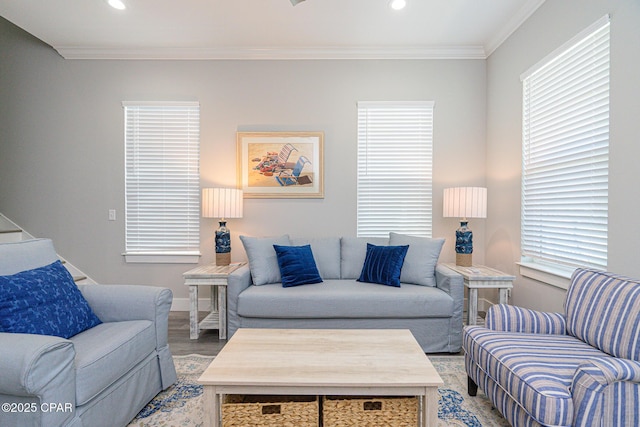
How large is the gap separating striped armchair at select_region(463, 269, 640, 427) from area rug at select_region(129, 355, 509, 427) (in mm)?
124

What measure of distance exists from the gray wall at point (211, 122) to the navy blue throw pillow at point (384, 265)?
0.70m

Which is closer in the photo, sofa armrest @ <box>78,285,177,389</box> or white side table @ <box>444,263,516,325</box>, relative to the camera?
sofa armrest @ <box>78,285,177,389</box>

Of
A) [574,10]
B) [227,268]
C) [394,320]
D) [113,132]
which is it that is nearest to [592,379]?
[394,320]

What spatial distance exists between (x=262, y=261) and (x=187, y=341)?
3.30ft

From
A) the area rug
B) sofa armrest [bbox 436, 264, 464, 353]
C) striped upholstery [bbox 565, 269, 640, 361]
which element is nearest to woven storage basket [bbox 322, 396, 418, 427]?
the area rug

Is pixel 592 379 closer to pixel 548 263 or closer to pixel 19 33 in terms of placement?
pixel 548 263

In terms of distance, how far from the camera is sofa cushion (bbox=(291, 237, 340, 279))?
129 inches

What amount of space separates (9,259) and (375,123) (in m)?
3.34

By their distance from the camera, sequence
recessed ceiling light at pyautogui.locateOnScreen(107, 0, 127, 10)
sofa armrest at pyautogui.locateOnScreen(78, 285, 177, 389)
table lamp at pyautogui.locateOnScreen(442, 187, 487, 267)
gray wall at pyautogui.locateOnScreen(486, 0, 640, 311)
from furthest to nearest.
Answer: table lamp at pyautogui.locateOnScreen(442, 187, 487, 267)
recessed ceiling light at pyautogui.locateOnScreen(107, 0, 127, 10)
sofa armrest at pyautogui.locateOnScreen(78, 285, 177, 389)
gray wall at pyautogui.locateOnScreen(486, 0, 640, 311)

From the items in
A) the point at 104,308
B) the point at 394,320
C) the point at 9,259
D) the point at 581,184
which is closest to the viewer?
the point at 9,259

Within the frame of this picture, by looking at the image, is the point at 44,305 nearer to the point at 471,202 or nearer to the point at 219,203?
the point at 219,203

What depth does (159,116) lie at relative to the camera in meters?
3.71

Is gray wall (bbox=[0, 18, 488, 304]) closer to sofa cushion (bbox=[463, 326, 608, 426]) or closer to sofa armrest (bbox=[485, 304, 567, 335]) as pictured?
sofa armrest (bbox=[485, 304, 567, 335])

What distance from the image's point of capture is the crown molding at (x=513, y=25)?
2.79 metres
